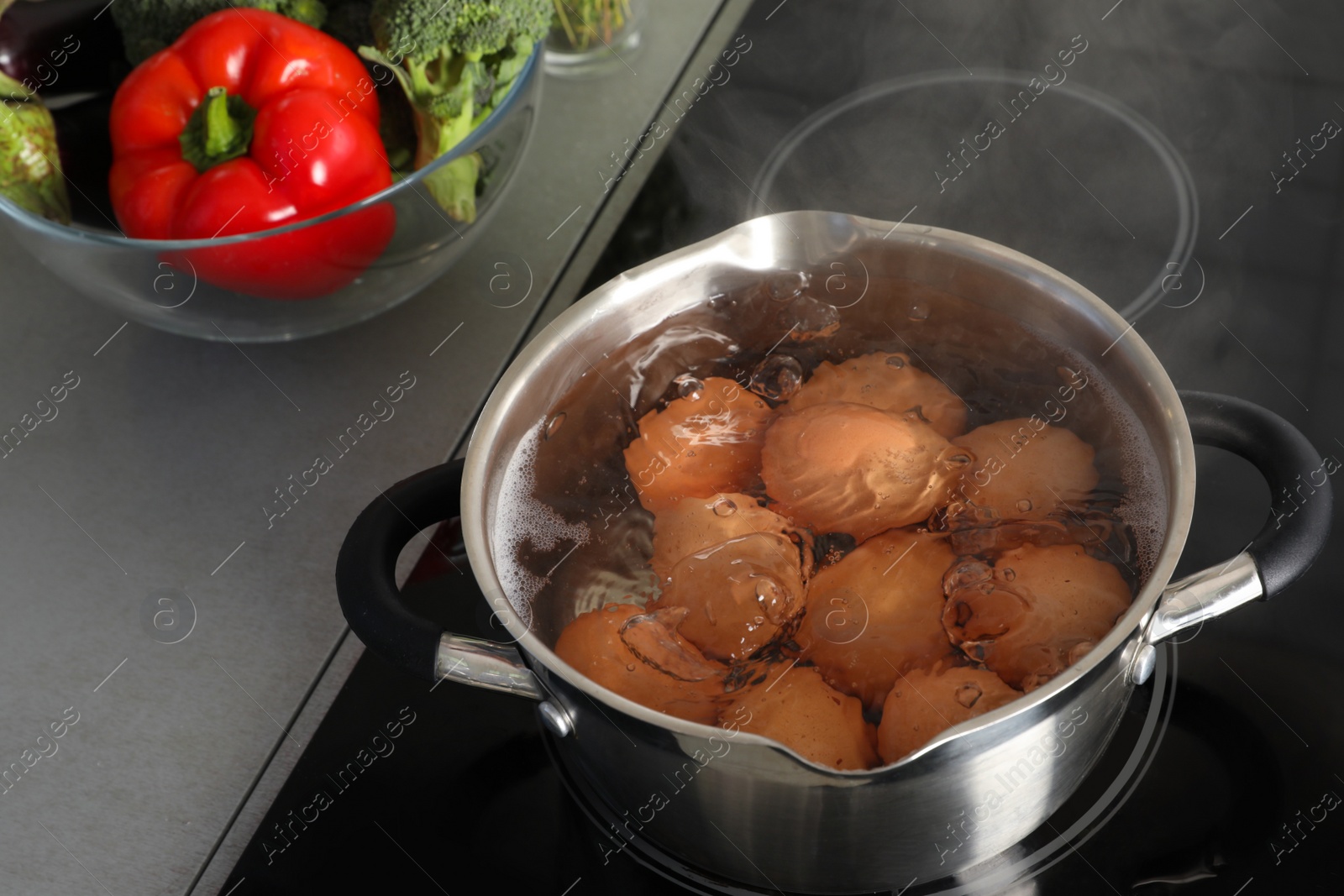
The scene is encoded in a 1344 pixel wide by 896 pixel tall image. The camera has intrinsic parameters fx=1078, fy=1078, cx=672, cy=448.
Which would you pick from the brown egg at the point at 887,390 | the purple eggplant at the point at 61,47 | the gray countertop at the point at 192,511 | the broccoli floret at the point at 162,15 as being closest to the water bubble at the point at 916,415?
the brown egg at the point at 887,390

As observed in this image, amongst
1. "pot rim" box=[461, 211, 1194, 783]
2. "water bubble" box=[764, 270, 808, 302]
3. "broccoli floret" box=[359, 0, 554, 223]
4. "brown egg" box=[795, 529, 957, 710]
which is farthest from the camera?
"broccoli floret" box=[359, 0, 554, 223]

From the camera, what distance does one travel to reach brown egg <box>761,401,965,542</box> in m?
0.57

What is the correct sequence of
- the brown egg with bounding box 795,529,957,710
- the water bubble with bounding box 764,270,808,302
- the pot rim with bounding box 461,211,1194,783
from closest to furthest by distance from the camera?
the pot rim with bounding box 461,211,1194,783
the brown egg with bounding box 795,529,957,710
the water bubble with bounding box 764,270,808,302

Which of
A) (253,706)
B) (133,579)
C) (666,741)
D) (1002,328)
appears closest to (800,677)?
(666,741)

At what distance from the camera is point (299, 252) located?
0.72 m

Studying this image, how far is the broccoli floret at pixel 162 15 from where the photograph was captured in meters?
0.80

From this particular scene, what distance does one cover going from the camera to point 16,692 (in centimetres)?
70

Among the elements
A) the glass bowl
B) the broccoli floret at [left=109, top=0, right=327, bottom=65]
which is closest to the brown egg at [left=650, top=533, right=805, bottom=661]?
the glass bowl

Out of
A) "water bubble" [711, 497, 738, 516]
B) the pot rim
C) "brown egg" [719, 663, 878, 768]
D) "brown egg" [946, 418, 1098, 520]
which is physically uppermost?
the pot rim

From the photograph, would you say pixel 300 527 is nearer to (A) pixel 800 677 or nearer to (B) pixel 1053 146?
(A) pixel 800 677

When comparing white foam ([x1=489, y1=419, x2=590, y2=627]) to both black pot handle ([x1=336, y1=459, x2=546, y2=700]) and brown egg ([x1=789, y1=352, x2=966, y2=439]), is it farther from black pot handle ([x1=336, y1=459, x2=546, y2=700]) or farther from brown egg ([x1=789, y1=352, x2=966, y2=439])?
brown egg ([x1=789, y1=352, x2=966, y2=439])

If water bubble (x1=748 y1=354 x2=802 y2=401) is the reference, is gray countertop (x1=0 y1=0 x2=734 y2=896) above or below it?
below

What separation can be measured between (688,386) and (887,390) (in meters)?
0.12

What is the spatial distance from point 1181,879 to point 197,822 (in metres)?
0.55
